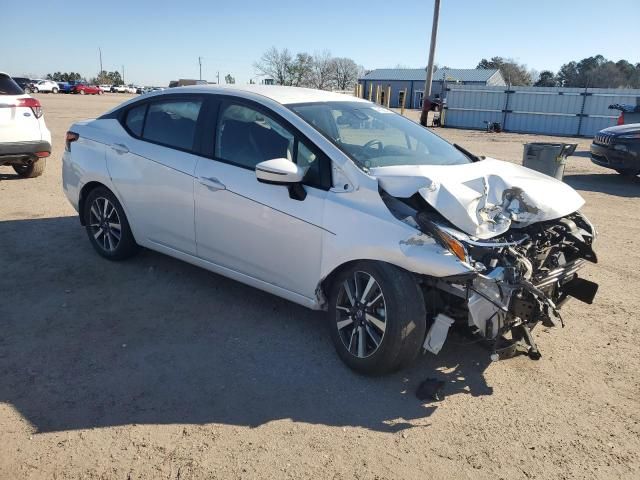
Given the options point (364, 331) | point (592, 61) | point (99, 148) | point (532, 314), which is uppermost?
point (592, 61)

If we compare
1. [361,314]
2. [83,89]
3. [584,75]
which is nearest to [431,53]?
[361,314]

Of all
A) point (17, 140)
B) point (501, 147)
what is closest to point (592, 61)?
point (501, 147)

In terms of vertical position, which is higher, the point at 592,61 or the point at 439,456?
the point at 592,61

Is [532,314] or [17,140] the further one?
[17,140]

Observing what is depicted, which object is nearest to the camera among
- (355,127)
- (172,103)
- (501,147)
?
(355,127)

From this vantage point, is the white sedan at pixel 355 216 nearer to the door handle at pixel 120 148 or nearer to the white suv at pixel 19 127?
the door handle at pixel 120 148

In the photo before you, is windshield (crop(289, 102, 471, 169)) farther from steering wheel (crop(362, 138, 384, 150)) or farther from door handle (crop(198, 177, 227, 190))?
door handle (crop(198, 177, 227, 190))

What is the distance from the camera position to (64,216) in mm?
7039

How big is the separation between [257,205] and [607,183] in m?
9.86

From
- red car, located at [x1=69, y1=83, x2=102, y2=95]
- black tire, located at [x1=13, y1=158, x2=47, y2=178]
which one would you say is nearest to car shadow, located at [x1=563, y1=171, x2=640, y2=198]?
black tire, located at [x1=13, y1=158, x2=47, y2=178]

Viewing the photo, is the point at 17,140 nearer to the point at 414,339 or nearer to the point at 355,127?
the point at 355,127

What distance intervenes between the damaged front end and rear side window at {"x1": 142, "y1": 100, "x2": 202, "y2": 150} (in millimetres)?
1917

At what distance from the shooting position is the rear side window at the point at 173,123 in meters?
4.42

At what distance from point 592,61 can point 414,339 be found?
312ft
